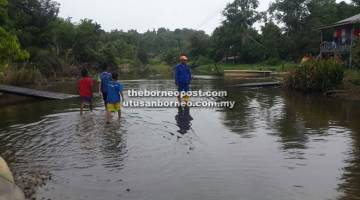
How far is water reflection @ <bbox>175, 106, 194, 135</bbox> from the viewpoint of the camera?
1111 centimetres

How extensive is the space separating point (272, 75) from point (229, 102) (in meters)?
24.3

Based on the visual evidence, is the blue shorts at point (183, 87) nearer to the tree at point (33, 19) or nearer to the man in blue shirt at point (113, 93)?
the man in blue shirt at point (113, 93)

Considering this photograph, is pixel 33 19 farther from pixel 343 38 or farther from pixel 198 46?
pixel 198 46

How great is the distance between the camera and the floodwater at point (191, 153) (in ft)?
20.6

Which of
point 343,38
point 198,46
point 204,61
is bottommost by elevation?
point 204,61

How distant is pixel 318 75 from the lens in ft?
68.5

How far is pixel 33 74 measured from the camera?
30.2 m

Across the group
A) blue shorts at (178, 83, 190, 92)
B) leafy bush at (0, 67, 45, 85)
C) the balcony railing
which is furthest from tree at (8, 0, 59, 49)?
blue shorts at (178, 83, 190, 92)

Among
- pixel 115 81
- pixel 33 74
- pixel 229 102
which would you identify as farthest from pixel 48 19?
pixel 115 81

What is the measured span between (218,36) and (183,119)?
58063 millimetres

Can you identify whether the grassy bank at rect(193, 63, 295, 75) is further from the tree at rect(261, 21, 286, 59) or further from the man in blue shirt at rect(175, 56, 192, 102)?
the man in blue shirt at rect(175, 56, 192, 102)

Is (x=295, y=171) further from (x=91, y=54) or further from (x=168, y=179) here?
(x=91, y=54)

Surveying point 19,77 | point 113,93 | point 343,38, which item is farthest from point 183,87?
point 343,38

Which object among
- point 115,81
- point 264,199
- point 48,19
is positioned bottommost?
point 264,199
